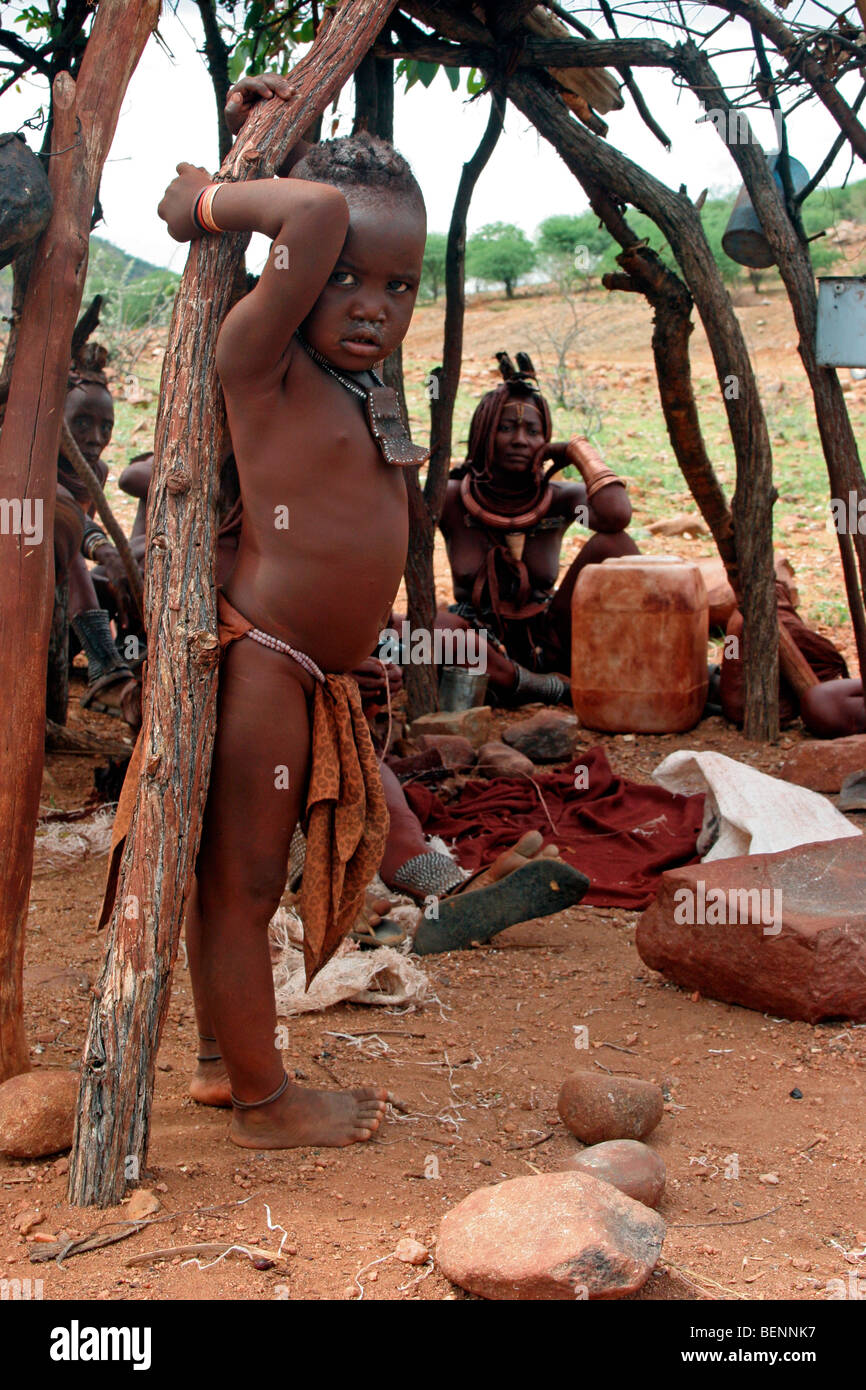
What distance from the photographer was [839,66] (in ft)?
13.9

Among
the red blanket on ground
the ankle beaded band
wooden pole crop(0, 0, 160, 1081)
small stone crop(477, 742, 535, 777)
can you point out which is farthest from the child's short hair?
small stone crop(477, 742, 535, 777)

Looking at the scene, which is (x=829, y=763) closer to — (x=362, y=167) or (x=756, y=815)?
(x=756, y=815)

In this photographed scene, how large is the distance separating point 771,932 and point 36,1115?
5.83 ft

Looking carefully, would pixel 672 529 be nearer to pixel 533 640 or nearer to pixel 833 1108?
pixel 533 640

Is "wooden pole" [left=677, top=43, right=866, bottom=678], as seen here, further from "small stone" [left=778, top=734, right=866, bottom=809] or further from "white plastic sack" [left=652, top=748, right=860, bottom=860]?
"white plastic sack" [left=652, top=748, right=860, bottom=860]

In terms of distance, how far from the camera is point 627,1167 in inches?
85.7

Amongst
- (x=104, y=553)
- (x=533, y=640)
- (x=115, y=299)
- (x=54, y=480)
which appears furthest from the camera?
(x=115, y=299)

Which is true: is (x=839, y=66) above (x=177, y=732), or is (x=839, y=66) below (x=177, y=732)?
above

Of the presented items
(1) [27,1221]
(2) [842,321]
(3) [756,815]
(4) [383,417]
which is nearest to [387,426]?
(4) [383,417]

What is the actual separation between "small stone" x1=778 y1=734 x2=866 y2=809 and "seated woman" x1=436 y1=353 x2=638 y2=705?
198 centimetres

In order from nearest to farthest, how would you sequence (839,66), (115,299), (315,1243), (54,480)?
1. (315,1243)
2. (54,480)
3. (839,66)
4. (115,299)

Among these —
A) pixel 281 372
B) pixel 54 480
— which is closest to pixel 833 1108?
pixel 281 372

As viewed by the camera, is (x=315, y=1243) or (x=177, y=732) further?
(x=177, y=732)
